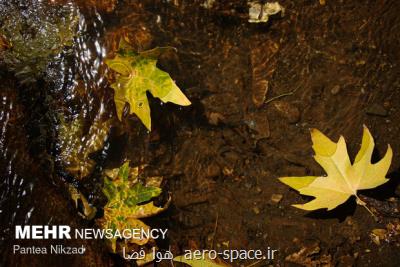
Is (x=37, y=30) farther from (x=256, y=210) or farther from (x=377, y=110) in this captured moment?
(x=377, y=110)

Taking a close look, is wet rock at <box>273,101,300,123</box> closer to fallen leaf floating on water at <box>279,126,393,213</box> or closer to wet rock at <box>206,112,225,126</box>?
fallen leaf floating on water at <box>279,126,393,213</box>

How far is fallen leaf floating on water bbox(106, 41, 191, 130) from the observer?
210 cm

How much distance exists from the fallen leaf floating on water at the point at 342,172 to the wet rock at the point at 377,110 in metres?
0.23

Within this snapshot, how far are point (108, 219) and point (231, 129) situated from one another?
100cm

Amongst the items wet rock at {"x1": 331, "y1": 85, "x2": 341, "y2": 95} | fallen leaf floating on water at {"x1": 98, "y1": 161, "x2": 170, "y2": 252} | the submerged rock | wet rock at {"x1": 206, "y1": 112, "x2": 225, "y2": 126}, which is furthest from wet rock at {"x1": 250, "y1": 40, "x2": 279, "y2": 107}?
the submerged rock

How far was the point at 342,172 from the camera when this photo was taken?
193 centimetres

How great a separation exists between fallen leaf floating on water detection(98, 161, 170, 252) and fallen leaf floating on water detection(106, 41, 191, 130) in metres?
0.38

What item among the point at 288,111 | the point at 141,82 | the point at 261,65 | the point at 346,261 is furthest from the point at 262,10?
the point at 346,261

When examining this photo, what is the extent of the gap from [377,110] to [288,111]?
1.84 ft

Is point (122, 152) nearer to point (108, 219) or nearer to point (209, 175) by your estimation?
point (108, 219)

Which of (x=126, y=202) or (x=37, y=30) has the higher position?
(x=37, y=30)

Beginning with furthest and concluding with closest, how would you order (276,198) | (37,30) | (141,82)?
(37,30), (276,198), (141,82)

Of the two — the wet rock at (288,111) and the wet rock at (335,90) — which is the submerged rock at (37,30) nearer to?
the wet rock at (288,111)

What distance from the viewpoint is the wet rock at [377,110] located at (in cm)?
220
